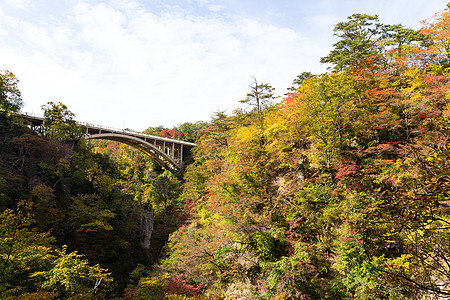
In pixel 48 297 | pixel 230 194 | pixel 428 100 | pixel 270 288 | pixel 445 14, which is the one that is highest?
pixel 445 14

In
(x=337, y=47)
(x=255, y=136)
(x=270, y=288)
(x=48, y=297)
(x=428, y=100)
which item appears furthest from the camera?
(x=337, y=47)

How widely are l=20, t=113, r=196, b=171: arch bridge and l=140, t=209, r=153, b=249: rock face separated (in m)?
11.4

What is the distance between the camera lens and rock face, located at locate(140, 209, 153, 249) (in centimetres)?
2420

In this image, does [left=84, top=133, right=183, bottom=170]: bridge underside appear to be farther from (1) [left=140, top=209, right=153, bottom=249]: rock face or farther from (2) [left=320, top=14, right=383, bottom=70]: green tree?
(2) [left=320, top=14, right=383, bottom=70]: green tree

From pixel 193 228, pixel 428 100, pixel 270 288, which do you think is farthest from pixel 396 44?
pixel 193 228

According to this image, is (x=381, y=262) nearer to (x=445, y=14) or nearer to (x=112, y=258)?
(x=445, y=14)

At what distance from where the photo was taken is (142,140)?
33031mm

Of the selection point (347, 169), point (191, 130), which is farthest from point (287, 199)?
point (191, 130)

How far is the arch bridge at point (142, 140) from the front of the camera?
2800 cm

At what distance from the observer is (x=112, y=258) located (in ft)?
67.2

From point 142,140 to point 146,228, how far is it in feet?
Answer: 43.2

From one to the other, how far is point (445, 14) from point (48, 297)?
23.5m

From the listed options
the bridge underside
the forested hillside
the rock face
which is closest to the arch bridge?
the bridge underside

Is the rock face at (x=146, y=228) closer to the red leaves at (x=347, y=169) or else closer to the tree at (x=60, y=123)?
the tree at (x=60, y=123)
